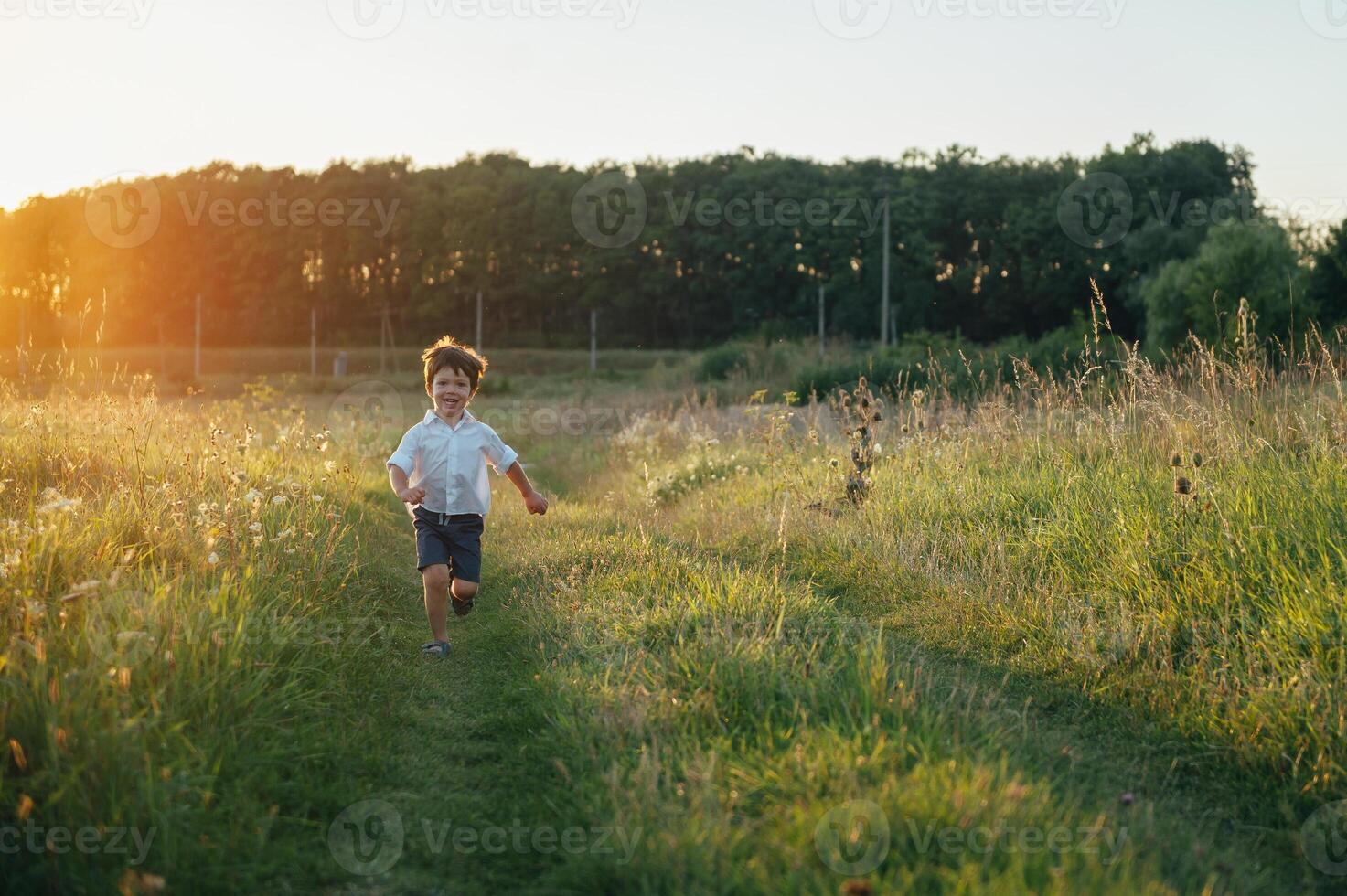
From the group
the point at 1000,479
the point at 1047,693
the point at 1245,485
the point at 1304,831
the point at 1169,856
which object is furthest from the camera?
the point at 1000,479

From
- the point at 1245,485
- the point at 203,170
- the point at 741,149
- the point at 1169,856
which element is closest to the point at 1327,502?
the point at 1245,485

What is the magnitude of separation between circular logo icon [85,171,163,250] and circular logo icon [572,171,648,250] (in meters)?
29.5

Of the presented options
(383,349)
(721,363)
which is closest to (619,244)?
(383,349)

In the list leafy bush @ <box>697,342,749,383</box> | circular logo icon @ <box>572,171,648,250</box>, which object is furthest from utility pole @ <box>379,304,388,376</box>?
leafy bush @ <box>697,342,749,383</box>

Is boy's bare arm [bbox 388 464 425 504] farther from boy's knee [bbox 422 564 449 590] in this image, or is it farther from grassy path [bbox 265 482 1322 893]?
grassy path [bbox 265 482 1322 893]

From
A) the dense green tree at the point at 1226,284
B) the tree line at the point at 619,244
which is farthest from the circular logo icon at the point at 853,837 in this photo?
the tree line at the point at 619,244

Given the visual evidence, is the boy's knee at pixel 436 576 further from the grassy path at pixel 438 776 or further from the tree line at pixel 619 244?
the tree line at pixel 619 244

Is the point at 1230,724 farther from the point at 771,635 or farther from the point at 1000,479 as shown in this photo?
the point at 1000,479

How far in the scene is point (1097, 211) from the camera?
2172 inches

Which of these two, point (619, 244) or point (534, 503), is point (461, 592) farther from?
point (619, 244)

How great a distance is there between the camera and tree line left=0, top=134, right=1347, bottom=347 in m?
54.7

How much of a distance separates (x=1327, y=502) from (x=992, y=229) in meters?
57.3

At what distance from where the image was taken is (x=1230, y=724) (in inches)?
155

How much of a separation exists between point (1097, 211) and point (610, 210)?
29.3 metres
